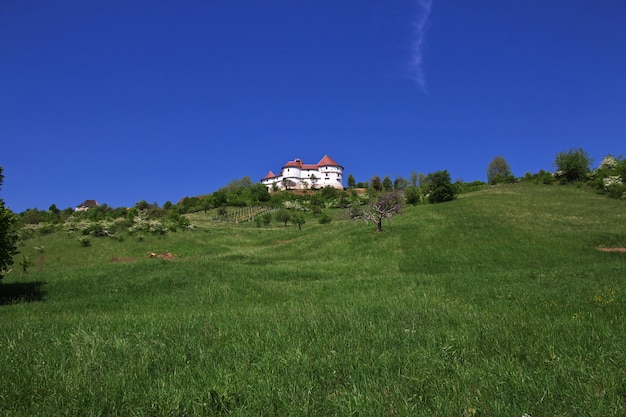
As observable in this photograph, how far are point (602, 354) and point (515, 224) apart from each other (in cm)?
4270

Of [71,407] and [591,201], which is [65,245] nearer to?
[71,407]

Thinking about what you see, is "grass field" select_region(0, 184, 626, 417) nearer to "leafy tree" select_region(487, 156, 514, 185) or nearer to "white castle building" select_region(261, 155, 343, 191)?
"leafy tree" select_region(487, 156, 514, 185)

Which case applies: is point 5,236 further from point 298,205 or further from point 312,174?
point 312,174

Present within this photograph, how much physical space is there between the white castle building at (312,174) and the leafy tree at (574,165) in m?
104

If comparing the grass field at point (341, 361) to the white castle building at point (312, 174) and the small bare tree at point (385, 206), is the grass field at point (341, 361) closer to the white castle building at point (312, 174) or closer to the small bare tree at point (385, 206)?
the small bare tree at point (385, 206)

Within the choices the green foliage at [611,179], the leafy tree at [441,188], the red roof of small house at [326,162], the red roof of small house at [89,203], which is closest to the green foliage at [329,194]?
the red roof of small house at [326,162]

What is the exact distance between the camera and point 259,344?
6.17 meters

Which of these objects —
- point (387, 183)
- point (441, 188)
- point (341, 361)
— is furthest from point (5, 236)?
point (387, 183)

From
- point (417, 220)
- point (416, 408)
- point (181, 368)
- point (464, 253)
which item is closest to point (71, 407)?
point (181, 368)

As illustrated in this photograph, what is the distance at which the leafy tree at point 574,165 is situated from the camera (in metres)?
84.4

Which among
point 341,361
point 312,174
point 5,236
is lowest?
point 341,361

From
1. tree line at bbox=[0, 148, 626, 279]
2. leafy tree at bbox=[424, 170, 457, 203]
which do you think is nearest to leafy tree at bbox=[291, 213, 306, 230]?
tree line at bbox=[0, 148, 626, 279]

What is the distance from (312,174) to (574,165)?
397ft

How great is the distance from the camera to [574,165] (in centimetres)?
8400
